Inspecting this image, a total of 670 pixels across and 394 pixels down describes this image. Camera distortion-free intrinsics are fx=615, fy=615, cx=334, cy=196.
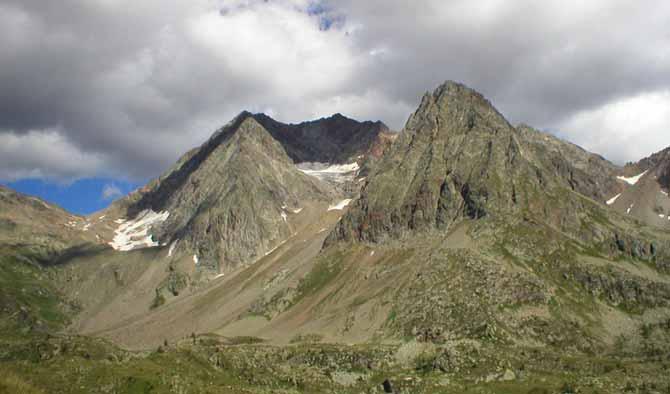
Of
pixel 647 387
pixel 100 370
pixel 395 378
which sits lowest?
pixel 647 387

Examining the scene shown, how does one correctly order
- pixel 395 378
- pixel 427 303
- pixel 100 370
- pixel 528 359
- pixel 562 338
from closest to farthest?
pixel 100 370
pixel 395 378
pixel 528 359
pixel 562 338
pixel 427 303

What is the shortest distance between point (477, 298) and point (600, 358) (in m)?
40.4

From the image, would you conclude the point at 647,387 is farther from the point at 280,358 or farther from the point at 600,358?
the point at 280,358

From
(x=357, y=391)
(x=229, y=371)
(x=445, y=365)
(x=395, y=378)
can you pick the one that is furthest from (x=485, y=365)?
(x=229, y=371)

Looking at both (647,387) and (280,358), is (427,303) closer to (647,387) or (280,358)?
(280,358)

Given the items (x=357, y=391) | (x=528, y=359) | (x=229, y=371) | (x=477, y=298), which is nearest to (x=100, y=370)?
(x=229, y=371)

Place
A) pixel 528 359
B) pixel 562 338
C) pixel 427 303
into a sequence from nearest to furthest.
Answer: pixel 528 359 → pixel 562 338 → pixel 427 303

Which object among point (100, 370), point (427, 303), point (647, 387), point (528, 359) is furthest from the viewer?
point (427, 303)

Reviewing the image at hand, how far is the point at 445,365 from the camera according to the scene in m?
145

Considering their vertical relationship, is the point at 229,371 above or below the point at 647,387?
above

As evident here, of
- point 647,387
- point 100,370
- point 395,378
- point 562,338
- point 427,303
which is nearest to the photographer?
point 100,370

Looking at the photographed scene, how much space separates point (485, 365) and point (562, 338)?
45.8 m

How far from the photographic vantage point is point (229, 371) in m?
120

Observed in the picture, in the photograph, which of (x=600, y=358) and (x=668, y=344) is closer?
(x=600, y=358)
